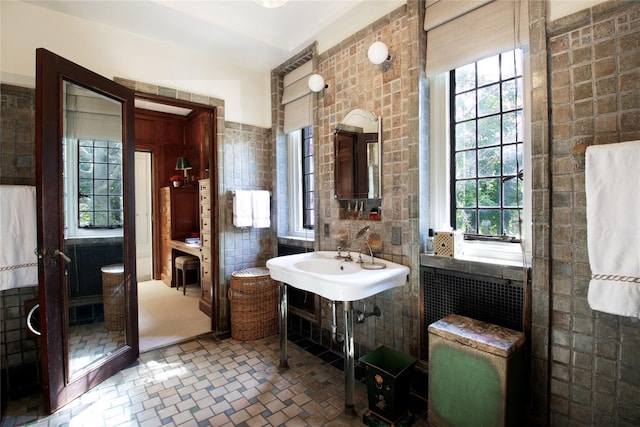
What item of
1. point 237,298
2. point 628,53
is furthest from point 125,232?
point 628,53

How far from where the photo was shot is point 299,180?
3295 mm

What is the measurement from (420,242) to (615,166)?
1.02 metres

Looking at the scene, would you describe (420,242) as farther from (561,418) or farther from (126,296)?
(126,296)

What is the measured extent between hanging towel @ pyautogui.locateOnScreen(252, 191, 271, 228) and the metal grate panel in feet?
5.82

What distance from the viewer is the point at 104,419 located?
1808 mm

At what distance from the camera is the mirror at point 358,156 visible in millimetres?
2248

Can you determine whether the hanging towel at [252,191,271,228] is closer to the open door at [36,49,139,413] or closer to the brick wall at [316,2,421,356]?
the brick wall at [316,2,421,356]

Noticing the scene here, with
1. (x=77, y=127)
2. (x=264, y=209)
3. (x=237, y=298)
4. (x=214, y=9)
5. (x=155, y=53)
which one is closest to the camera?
(x=77, y=127)

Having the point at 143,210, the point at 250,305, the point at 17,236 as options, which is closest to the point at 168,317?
the point at 250,305

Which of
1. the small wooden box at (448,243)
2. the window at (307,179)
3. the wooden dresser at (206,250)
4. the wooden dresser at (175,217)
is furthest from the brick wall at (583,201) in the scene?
the wooden dresser at (175,217)

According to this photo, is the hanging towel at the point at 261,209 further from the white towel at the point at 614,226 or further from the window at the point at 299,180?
the white towel at the point at 614,226

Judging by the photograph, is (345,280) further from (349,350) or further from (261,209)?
(261,209)

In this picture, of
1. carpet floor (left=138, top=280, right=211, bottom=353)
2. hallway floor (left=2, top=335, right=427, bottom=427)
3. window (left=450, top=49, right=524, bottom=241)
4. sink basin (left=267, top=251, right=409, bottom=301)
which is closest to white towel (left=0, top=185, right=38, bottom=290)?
hallway floor (left=2, top=335, right=427, bottom=427)

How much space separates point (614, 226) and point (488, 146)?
810mm
